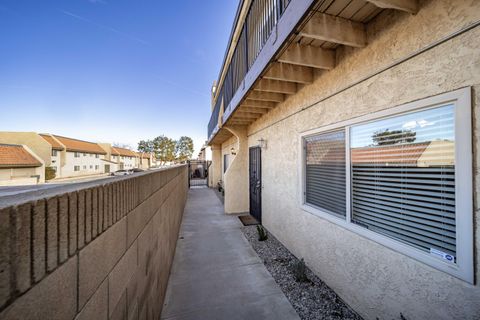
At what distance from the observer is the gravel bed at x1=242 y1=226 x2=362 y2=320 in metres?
2.65

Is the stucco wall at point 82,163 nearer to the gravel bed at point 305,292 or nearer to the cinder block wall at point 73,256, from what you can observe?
the gravel bed at point 305,292

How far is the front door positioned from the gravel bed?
7.01ft

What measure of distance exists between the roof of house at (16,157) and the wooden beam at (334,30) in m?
16.9

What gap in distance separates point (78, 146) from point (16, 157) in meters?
20.6

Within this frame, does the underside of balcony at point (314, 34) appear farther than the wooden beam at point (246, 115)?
No

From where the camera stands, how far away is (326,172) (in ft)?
10.9

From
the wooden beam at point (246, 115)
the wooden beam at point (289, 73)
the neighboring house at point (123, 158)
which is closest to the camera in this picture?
the wooden beam at point (289, 73)

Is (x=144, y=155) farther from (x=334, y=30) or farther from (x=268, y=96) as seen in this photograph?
(x=334, y=30)

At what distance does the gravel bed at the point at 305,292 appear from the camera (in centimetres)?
265

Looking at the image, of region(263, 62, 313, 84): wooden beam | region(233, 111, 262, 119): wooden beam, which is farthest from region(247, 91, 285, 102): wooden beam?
region(233, 111, 262, 119): wooden beam

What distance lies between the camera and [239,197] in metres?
7.67

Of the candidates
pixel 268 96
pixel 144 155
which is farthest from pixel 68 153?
pixel 268 96

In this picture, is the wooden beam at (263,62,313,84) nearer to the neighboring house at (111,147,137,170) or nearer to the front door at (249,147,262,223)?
the front door at (249,147,262,223)

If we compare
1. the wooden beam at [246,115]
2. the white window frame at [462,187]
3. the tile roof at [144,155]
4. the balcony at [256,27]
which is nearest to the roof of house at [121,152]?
the tile roof at [144,155]
